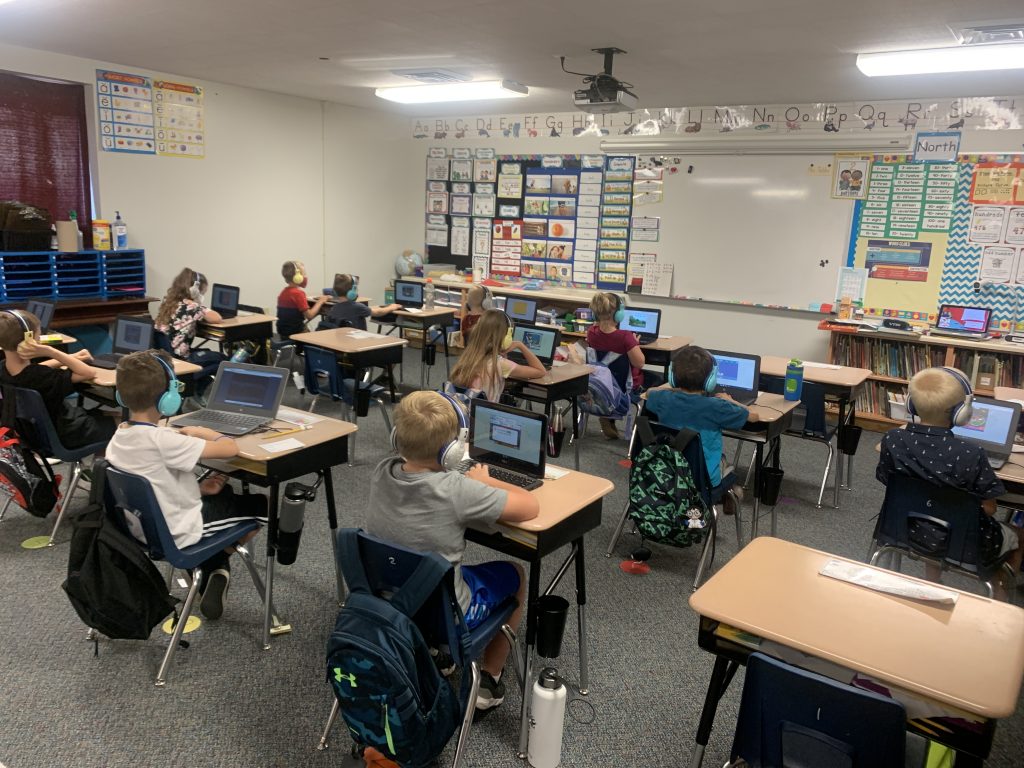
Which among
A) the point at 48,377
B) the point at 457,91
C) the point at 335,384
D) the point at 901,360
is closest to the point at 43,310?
the point at 48,377

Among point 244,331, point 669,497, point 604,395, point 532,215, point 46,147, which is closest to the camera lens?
point 669,497

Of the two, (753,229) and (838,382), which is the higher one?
(753,229)

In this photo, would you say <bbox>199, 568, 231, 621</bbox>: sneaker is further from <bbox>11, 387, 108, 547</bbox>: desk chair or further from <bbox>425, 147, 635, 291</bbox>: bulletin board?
<bbox>425, 147, 635, 291</bbox>: bulletin board

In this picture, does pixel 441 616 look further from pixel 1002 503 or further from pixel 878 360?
pixel 878 360

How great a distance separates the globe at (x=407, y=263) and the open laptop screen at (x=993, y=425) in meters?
6.95

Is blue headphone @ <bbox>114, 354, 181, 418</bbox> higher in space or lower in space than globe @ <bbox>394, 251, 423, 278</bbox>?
lower

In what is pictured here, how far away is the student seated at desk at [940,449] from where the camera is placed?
281 cm

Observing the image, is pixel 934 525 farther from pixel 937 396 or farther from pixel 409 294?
pixel 409 294

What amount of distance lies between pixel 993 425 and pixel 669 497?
64.8 inches

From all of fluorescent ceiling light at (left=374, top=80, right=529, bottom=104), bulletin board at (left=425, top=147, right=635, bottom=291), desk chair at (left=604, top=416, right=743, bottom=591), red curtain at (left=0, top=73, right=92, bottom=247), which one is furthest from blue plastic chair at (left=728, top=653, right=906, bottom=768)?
red curtain at (left=0, top=73, right=92, bottom=247)

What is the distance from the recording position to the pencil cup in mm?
2213

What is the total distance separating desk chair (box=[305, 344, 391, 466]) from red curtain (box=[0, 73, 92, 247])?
2.92 meters

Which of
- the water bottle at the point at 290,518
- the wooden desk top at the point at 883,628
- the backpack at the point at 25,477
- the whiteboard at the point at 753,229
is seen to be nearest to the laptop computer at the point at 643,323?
the whiteboard at the point at 753,229

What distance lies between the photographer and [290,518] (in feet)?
8.71
